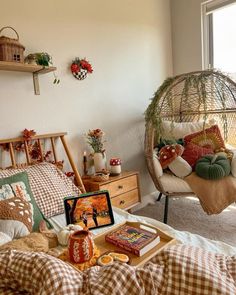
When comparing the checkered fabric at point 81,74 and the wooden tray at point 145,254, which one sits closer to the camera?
the wooden tray at point 145,254

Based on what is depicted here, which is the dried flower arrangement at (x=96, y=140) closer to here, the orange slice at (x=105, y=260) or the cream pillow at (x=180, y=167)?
the cream pillow at (x=180, y=167)

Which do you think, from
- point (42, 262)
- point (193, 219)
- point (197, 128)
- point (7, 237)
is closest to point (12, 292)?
point (42, 262)

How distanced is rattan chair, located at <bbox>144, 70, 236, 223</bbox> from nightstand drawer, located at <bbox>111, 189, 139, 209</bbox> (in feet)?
0.74

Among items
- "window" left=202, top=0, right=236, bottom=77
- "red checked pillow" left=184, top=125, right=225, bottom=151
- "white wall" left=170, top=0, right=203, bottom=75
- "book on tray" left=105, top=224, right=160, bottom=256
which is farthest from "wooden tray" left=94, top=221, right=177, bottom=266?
"white wall" left=170, top=0, right=203, bottom=75

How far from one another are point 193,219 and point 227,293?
7.03ft

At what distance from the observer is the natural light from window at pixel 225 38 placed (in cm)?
270

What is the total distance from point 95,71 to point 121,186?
1119 mm

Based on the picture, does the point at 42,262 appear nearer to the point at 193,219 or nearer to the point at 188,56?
the point at 193,219

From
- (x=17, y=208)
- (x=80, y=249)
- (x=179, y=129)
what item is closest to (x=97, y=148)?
(x=179, y=129)

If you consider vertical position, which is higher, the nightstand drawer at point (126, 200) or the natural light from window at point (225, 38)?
the natural light from window at point (225, 38)

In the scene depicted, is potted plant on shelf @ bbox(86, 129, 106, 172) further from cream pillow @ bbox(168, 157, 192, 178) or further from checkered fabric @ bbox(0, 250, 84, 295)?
checkered fabric @ bbox(0, 250, 84, 295)

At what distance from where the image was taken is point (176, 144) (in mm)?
2404

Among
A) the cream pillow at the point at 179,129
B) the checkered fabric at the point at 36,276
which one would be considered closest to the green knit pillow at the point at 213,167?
the cream pillow at the point at 179,129

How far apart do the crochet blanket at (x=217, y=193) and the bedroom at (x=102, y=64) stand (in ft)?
3.08
